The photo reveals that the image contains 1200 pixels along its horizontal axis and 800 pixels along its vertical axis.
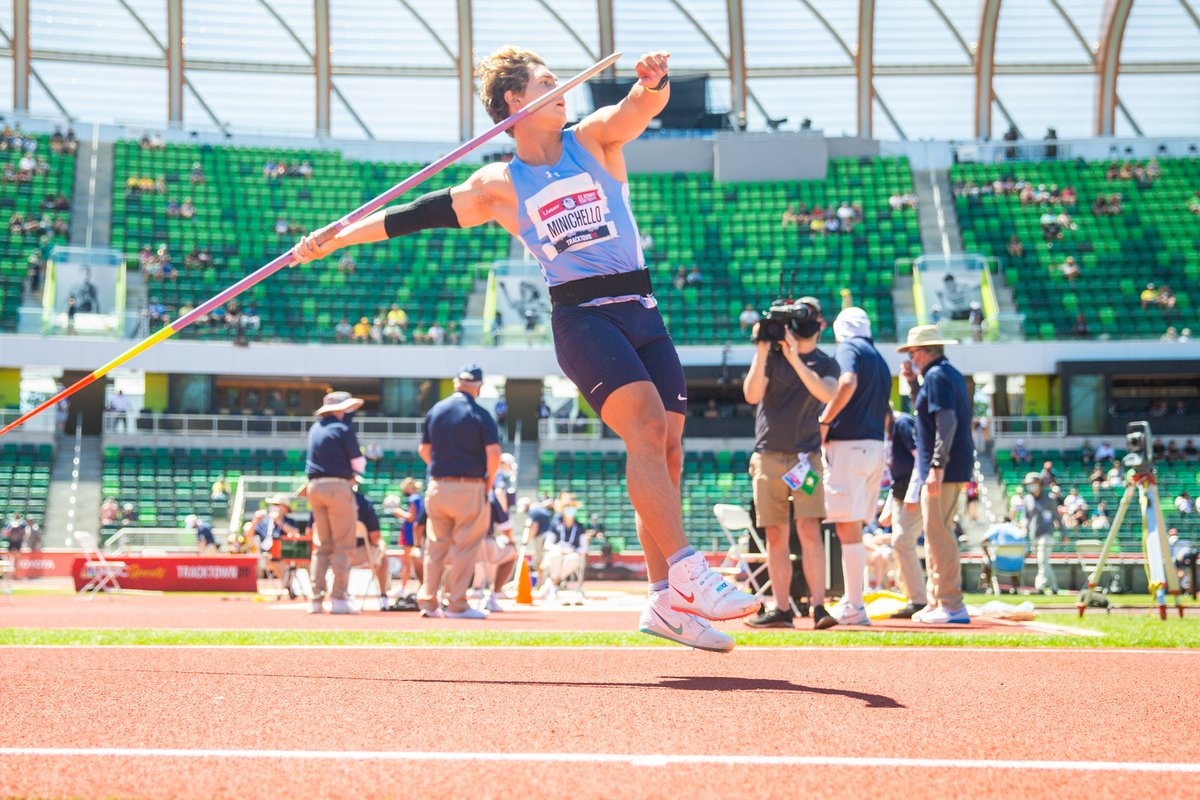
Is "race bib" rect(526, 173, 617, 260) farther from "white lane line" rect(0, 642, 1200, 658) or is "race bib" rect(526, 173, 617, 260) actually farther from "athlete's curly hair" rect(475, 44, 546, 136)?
"white lane line" rect(0, 642, 1200, 658)

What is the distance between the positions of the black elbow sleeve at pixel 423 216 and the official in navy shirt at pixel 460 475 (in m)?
4.78

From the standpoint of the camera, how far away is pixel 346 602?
1164cm

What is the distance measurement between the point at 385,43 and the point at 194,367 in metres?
14.5

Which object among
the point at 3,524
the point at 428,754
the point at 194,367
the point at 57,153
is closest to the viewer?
the point at 428,754

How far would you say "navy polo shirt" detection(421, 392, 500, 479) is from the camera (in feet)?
33.5

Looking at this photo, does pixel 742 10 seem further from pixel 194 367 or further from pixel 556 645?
pixel 556 645

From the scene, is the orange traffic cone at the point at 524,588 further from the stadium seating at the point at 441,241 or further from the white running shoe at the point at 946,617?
the stadium seating at the point at 441,241

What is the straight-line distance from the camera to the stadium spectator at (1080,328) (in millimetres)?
33812

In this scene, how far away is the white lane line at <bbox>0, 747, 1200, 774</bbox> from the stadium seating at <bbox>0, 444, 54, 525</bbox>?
2793cm

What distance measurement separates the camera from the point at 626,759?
2934mm

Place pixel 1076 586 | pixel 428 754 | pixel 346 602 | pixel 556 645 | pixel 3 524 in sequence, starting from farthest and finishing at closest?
pixel 3 524, pixel 1076 586, pixel 346 602, pixel 556 645, pixel 428 754

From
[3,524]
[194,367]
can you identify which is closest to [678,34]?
[194,367]

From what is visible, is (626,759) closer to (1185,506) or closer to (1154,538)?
(1154,538)

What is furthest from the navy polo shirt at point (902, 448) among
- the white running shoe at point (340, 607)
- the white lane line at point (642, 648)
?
the white running shoe at point (340, 607)
